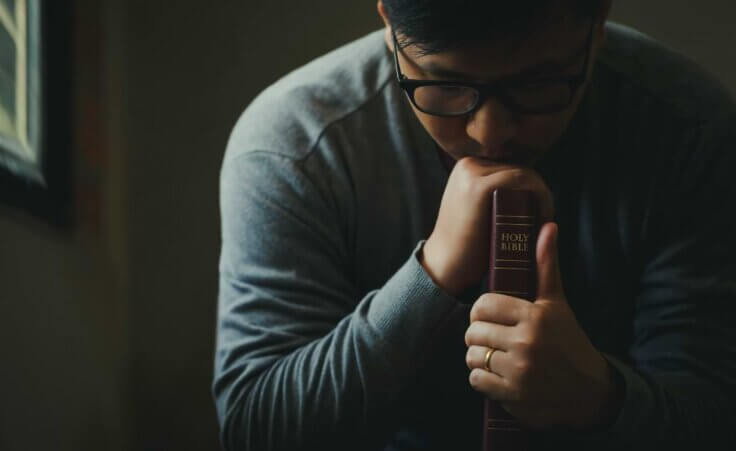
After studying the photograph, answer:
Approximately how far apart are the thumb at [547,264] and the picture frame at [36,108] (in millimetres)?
703

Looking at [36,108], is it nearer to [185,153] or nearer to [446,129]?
[185,153]

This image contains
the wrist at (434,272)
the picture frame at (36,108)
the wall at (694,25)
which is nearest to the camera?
the wrist at (434,272)

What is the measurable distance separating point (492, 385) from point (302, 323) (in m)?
0.28

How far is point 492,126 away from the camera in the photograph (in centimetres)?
90

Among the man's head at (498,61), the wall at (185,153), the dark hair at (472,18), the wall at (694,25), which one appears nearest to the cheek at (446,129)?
the man's head at (498,61)

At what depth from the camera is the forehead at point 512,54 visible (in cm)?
85

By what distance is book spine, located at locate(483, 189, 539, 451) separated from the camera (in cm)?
86

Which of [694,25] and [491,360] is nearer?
[491,360]

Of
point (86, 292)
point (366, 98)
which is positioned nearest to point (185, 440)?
point (86, 292)

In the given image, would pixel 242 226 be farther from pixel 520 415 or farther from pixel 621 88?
pixel 621 88

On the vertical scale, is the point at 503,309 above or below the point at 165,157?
above

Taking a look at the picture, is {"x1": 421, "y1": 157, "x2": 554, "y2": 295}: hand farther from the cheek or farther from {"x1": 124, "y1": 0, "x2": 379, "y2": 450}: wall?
{"x1": 124, "y1": 0, "x2": 379, "y2": 450}: wall

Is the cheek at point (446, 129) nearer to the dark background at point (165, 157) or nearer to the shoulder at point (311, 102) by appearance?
the shoulder at point (311, 102)

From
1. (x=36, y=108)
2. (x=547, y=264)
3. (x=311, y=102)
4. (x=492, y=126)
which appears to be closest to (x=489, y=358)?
(x=547, y=264)
